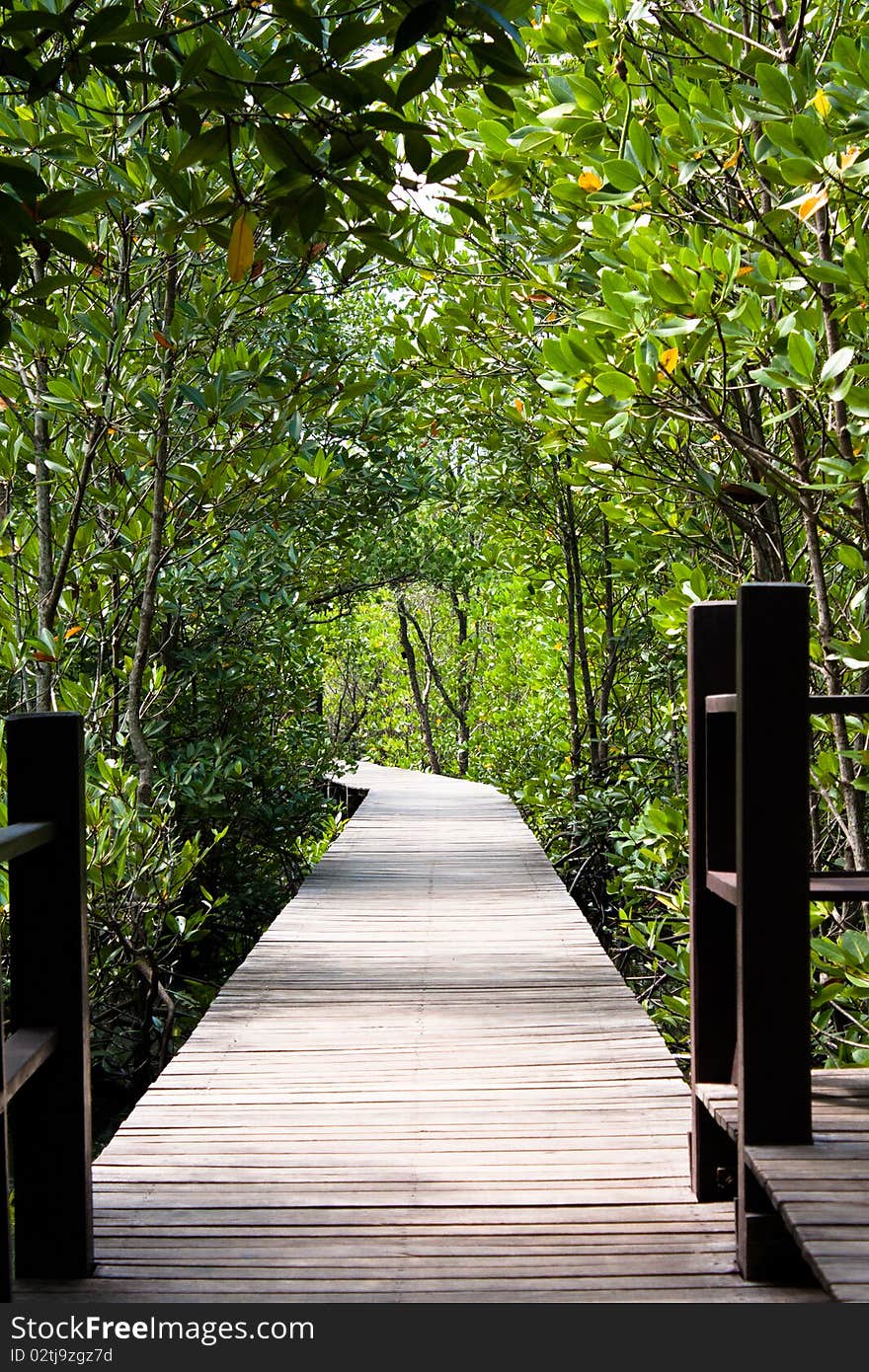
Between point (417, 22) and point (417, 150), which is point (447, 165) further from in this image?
point (417, 22)

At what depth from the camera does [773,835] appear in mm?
1872

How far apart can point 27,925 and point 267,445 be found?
3.08m

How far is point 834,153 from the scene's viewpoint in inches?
93.8

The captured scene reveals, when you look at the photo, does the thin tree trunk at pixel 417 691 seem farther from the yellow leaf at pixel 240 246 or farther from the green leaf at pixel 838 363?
the yellow leaf at pixel 240 246

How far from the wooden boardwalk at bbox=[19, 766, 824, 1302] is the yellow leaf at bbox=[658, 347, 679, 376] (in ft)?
5.96

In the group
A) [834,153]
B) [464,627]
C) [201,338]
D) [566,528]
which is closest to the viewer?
[834,153]

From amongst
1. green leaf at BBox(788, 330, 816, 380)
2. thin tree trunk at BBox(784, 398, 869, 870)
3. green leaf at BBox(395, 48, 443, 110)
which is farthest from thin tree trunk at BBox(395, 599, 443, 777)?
green leaf at BBox(395, 48, 443, 110)

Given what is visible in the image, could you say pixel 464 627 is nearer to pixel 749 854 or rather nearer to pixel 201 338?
pixel 201 338

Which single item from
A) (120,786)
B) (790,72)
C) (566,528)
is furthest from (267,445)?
(566,528)

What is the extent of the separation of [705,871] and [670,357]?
1.27 meters

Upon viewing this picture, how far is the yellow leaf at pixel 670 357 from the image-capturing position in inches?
111

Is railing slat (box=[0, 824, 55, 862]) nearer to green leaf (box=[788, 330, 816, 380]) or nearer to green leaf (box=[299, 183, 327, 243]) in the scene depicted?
green leaf (box=[299, 183, 327, 243])

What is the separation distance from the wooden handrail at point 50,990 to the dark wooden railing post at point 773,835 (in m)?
1.10

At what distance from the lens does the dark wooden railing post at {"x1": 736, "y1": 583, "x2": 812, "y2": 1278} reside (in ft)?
6.11
